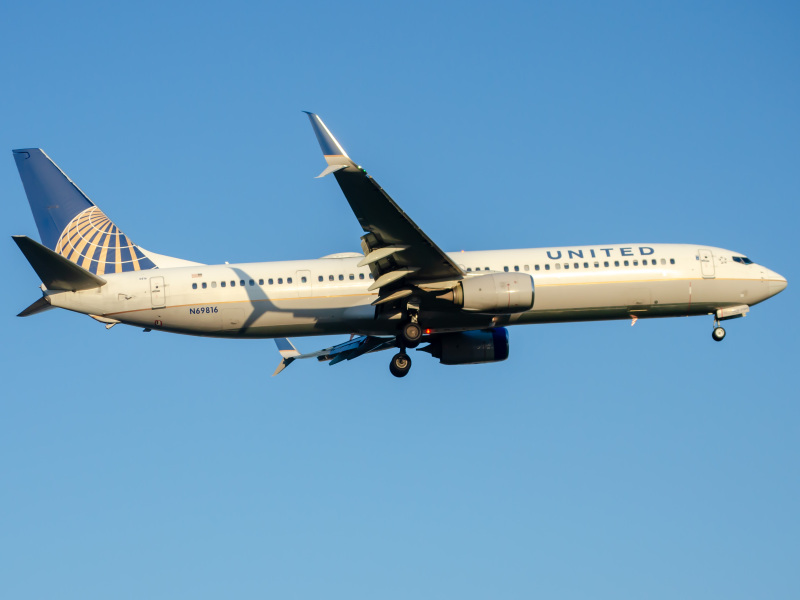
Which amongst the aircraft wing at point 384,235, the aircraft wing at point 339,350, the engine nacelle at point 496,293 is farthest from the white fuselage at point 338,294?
the aircraft wing at point 339,350

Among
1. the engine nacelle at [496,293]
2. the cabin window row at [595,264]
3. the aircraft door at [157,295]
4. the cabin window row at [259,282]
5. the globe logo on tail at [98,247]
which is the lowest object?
the engine nacelle at [496,293]

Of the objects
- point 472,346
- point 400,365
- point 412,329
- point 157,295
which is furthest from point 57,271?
point 472,346

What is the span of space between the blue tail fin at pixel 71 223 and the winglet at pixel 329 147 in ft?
43.6

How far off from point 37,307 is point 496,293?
17.7m

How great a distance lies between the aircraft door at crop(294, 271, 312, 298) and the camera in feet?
135

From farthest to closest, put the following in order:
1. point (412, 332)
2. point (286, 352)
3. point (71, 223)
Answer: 1. point (286, 352)
2. point (71, 223)
3. point (412, 332)

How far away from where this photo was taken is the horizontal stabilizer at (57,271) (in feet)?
121

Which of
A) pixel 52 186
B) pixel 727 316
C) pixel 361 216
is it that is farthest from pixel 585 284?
pixel 52 186

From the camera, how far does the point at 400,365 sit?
139 ft

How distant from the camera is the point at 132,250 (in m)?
43.3

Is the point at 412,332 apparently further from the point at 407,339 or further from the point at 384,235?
the point at 384,235

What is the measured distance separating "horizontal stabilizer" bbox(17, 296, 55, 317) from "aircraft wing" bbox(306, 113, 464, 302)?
502 inches

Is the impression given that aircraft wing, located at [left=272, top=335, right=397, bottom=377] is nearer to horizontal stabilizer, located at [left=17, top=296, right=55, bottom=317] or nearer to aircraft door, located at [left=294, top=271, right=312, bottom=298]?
aircraft door, located at [left=294, top=271, right=312, bottom=298]

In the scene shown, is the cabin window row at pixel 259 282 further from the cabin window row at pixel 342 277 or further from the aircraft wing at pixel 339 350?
the aircraft wing at pixel 339 350
